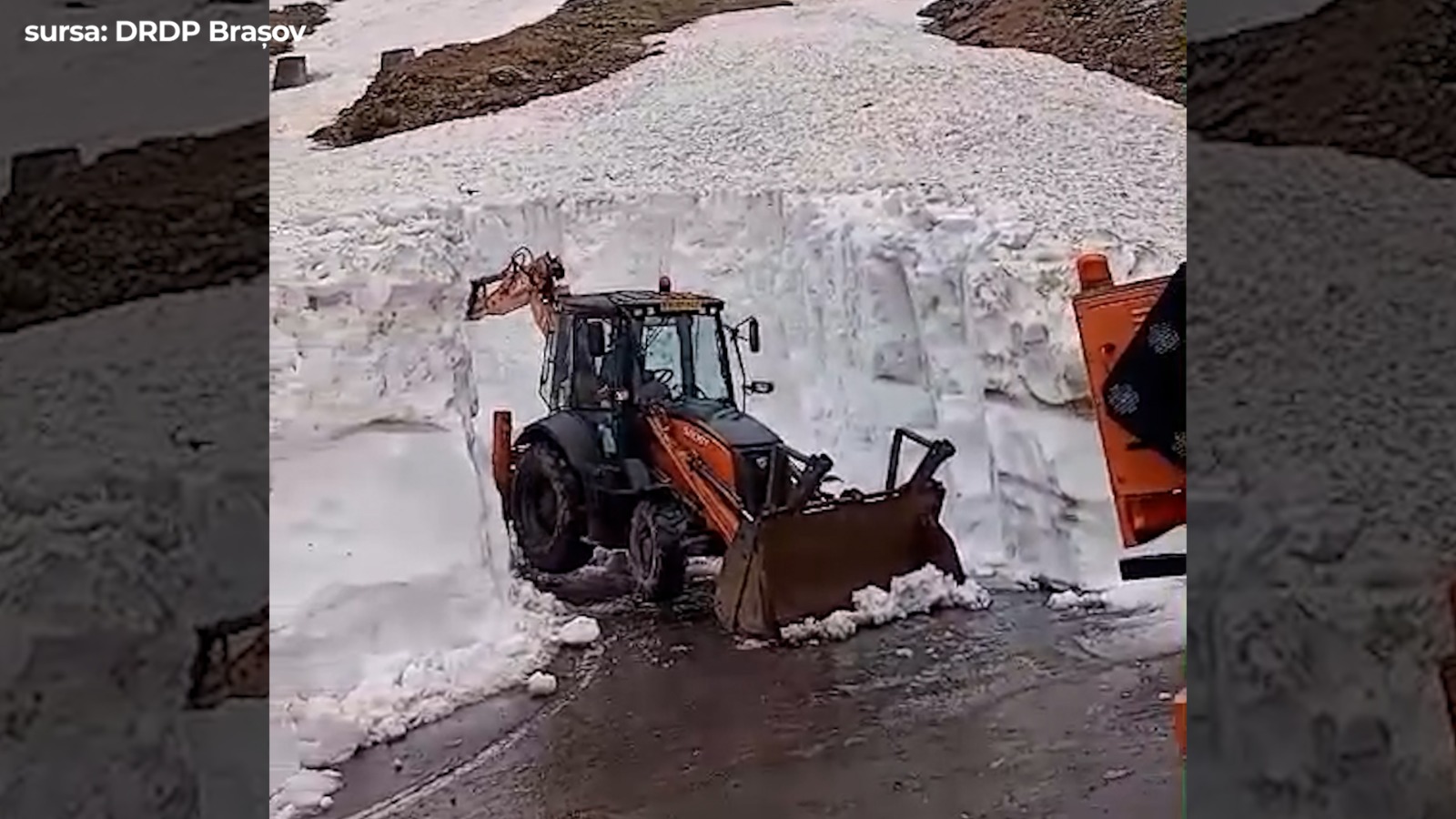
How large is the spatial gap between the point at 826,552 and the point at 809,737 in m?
0.94

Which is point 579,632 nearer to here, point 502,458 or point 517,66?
point 502,458

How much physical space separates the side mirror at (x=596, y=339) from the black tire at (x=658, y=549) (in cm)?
59

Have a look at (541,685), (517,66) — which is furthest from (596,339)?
(517,66)

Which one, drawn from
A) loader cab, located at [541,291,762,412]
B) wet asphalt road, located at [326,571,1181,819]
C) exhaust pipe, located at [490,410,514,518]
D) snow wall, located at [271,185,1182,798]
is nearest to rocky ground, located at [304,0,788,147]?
snow wall, located at [271,185,1182,798]

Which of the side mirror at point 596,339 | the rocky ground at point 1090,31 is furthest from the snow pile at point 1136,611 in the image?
the rocky ground at point 1090,31

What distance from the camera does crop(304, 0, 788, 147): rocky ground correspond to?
37.5 ft

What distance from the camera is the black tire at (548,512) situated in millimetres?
5453

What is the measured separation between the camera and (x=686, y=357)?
555cm

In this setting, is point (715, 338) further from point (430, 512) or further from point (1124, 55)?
point (1124, 55)

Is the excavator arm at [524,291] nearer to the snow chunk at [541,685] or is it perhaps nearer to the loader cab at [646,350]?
the loader cab at [646,350]

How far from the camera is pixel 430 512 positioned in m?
4.69

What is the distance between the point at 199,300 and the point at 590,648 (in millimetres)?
2175

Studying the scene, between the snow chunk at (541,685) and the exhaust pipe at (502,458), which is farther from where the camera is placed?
the exhaust pipe at (502,458)

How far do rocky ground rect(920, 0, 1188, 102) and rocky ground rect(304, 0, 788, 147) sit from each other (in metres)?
1.85
